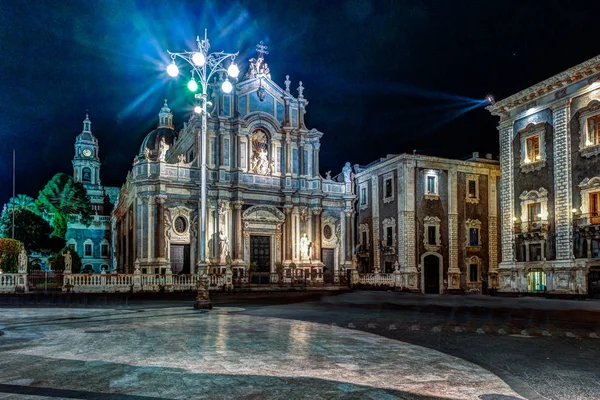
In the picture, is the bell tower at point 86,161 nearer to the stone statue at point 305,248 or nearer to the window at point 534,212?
the stone statue at point 305,248

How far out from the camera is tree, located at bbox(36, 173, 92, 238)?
7125cm

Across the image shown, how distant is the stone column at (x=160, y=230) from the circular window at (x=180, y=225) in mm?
1310

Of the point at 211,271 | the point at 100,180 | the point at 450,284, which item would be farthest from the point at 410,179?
the point at 100,180

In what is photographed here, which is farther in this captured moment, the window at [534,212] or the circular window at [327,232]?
the circular window at [327,232]

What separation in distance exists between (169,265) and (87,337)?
1073 inches

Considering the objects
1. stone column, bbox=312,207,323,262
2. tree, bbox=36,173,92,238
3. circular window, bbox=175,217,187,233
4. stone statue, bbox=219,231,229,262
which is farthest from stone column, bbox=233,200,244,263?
tree, bbox=36,173,92,238

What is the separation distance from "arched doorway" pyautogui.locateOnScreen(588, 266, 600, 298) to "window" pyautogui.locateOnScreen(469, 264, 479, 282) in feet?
54.0

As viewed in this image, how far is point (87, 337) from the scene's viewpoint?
11414 mm

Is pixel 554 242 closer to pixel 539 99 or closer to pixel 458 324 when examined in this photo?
pixel 539 99

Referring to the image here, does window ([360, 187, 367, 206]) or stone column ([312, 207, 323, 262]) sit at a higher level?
window ([360, 187, 367, 206])

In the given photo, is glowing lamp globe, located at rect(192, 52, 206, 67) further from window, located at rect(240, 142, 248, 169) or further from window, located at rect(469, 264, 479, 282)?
window, located at rect(469, 264, 479, 282)

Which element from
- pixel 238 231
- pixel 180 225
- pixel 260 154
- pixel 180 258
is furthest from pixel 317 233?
pixel 180 258

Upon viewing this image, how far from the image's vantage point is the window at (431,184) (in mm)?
46188

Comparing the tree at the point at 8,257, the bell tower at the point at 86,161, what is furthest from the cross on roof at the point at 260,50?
the bell tower at the point at 86,161
